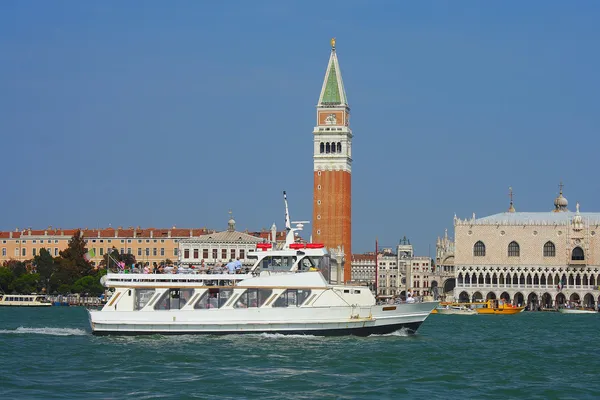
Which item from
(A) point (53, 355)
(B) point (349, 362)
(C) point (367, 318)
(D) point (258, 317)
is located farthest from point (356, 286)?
(A) point (53, 355)

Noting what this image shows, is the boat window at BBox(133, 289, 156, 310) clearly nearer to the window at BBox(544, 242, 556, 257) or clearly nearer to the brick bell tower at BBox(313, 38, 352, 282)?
the brick bell tower at BBox(313, 38, 352, 282)

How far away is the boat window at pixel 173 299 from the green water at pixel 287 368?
1.36 meters

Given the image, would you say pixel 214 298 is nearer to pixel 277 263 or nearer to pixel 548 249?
pixel 277 263

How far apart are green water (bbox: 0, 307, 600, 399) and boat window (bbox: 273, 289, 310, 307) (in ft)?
4.49

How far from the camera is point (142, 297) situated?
45.2 m

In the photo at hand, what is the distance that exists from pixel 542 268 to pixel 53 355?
85916mm

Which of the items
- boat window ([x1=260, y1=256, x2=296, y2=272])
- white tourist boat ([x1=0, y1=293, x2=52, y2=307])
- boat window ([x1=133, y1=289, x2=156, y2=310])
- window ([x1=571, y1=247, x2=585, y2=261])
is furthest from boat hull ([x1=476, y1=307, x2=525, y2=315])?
boat window ([x1=133, y1=289, x2=156, y2=310])

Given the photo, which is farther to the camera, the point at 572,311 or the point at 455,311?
the point at 572,311

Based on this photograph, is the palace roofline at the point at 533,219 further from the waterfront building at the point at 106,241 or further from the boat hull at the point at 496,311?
the waterfront building at the point at 106,241

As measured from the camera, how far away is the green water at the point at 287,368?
3130 cm

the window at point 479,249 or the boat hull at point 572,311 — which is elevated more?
the window at point 479,249

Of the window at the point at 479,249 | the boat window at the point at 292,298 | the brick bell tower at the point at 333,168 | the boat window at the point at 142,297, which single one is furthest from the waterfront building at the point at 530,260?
the boat window at the point at 142,297

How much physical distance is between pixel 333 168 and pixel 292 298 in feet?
258

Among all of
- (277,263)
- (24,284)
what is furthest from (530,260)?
(277,263)
